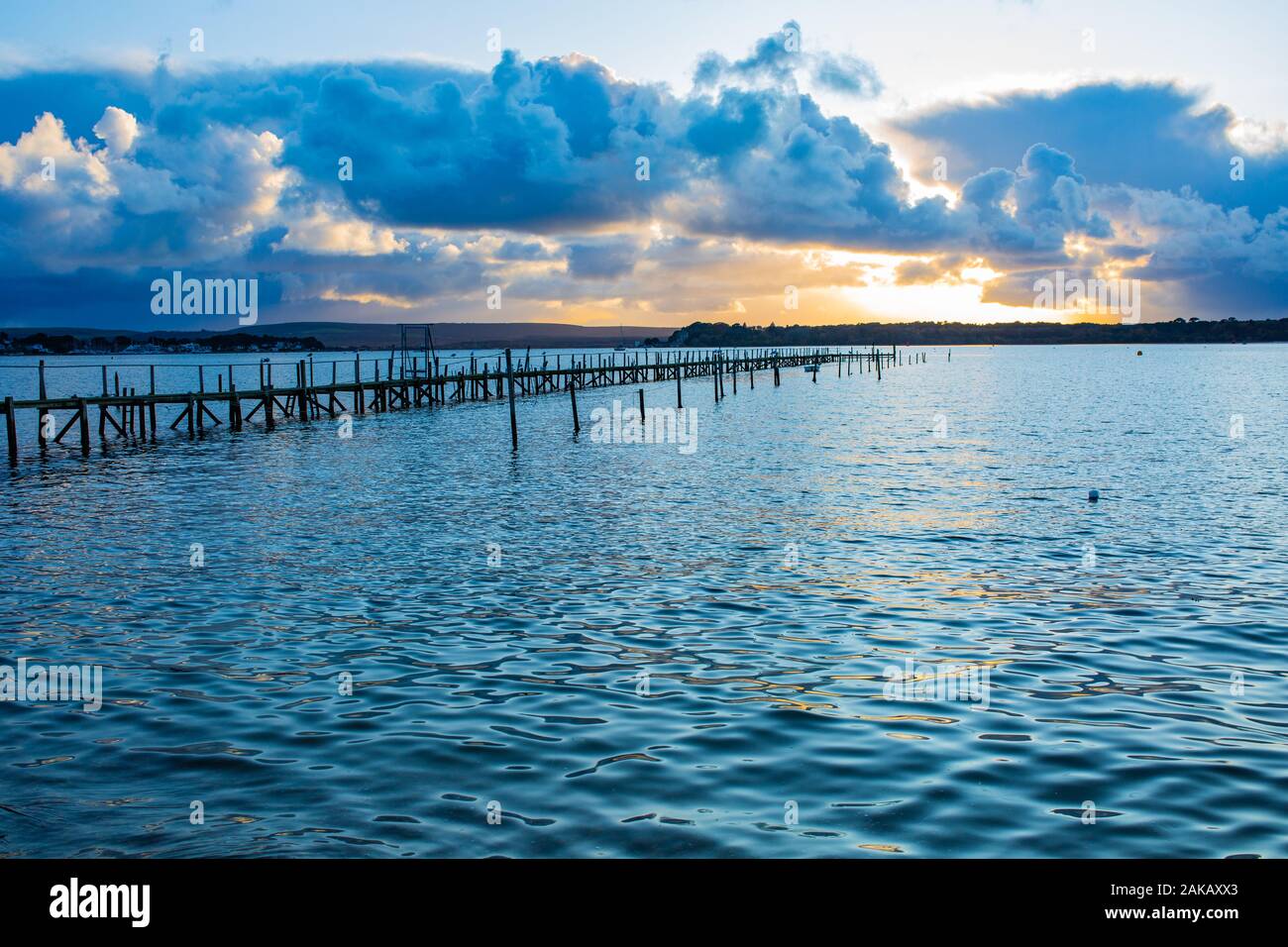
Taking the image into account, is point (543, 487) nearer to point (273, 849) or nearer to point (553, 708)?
point (553, 708)

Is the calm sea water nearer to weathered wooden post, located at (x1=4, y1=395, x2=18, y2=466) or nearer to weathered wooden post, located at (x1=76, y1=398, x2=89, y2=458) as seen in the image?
weathered wooden post, located at (x1=4, y1=395, x2=18, y2=466)

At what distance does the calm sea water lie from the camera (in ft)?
28.2

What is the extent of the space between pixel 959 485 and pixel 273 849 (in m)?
27.7

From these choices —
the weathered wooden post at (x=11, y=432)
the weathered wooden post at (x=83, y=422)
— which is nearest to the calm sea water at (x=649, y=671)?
the weathered wooden post at (x=11, y=432)

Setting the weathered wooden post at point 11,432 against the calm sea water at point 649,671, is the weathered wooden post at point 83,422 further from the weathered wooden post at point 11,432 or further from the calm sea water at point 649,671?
the calm sea water at point 649,671

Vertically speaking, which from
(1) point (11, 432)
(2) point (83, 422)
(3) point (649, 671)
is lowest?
(3) point (649, 671)

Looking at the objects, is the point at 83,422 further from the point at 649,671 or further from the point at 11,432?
the point at 649,671

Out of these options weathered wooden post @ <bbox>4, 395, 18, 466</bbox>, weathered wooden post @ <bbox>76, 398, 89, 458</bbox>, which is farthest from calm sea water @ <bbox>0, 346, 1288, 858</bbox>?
weathered wooden post @ <bbox>76, 398, 89, 458</bbox>

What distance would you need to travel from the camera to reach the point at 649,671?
12.9 m

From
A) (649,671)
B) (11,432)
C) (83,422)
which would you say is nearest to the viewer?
(649,671)

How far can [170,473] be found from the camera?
37500 millimetres

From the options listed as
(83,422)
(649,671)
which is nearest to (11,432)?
(83,422)

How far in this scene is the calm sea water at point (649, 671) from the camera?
8.60 meters
